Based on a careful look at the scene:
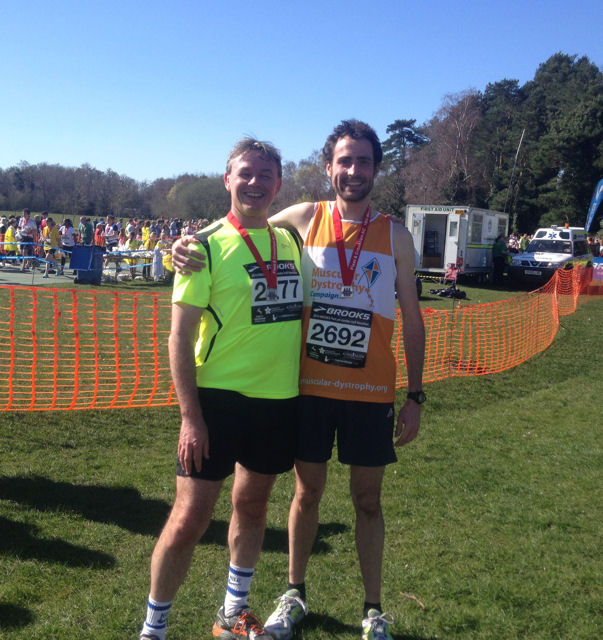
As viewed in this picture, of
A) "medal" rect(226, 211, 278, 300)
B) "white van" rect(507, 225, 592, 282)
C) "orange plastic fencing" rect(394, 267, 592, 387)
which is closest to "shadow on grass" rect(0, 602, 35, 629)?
"medal" rect(226, 211, 278, 300)

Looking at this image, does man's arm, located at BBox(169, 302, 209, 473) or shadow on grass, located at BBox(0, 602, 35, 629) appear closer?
man's arm, located at BBox(169, 302, 209, 473)

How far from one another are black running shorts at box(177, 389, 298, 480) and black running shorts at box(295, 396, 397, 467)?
12 cm

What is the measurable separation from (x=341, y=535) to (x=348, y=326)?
66.7 inches

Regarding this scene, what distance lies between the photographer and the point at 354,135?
8.94 ft

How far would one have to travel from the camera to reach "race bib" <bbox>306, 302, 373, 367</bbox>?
8.57ft

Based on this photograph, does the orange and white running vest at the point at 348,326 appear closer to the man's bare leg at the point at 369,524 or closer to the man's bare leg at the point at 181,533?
the man's bare leg at the point at 369,524

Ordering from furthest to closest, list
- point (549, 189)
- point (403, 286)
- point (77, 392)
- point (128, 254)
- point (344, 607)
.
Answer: point (549, 189), point (128, 254), point (77, 392), point (344, 607), point (403, 286)

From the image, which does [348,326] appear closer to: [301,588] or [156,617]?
[301,588]

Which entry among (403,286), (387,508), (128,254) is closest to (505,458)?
(387,508)

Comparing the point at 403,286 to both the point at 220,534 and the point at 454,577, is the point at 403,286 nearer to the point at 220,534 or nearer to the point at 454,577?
the point at 454,577

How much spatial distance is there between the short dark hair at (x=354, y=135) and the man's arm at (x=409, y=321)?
352 mm

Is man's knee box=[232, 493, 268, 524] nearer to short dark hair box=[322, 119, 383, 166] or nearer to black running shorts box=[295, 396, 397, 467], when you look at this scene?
black running shorts box=[295, 396, 397, 467]

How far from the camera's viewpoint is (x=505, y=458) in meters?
5.16

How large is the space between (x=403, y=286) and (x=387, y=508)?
2000 millimetres
